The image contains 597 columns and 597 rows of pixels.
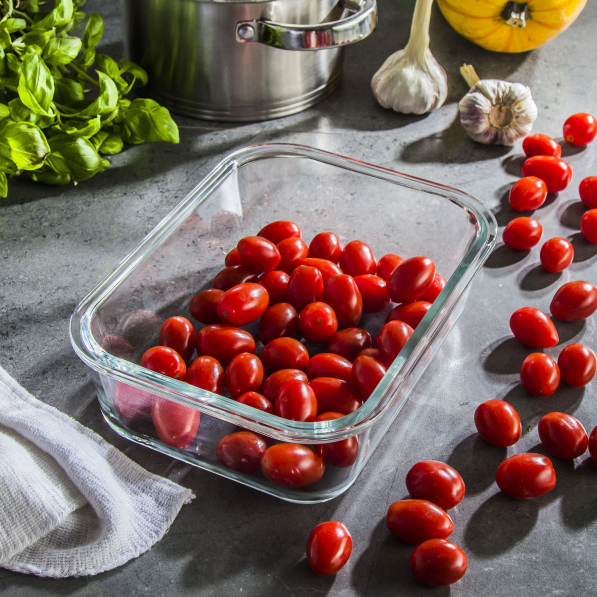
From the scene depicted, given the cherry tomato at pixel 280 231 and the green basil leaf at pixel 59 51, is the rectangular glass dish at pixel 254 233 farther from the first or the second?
the green basil leaf at pixel 59 51

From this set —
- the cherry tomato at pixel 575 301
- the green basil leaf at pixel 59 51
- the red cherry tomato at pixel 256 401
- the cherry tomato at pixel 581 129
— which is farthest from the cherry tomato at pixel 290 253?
the cherry tomato at pixel 581 129

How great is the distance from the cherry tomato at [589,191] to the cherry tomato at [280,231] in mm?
510

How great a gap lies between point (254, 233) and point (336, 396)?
375 millimetres

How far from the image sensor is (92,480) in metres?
0.71

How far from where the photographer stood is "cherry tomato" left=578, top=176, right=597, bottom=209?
112 centimetres

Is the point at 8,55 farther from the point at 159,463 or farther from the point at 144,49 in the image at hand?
the point at 159,463

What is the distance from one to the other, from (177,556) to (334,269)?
0.41m

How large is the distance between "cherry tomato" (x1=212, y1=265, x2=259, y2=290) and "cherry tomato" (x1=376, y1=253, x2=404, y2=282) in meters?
0.17

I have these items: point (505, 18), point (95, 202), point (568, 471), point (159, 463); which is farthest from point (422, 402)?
point (505, 18)

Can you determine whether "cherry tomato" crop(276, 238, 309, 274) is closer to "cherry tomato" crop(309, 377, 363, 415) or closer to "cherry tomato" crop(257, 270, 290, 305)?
"cherry tomato" crop(257, 270, 290, 305)

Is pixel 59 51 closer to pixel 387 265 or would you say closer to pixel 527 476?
pixel 387 265

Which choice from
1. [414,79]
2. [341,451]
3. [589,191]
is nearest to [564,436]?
[341,451]

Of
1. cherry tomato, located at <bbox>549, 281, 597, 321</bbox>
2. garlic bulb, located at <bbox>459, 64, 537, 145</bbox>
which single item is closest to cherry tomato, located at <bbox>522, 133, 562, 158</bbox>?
garlic bulb, located at <bbox>459, 64, 537, 145</bbox>

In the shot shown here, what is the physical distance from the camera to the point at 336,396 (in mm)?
738
